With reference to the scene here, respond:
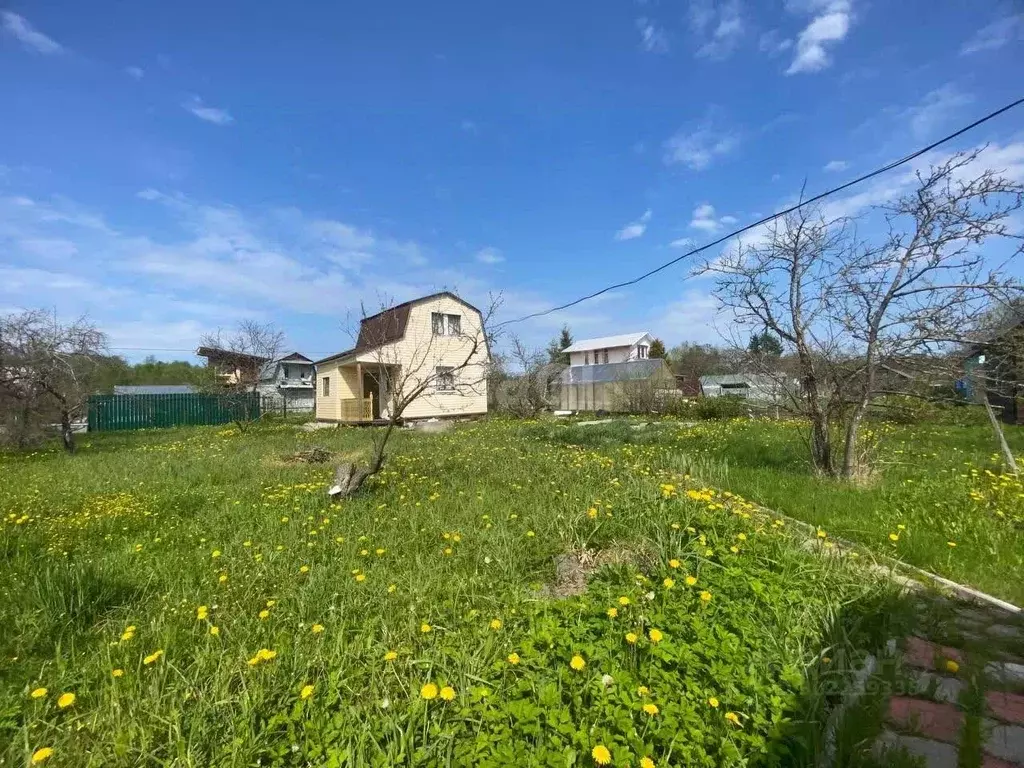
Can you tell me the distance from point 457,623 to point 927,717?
2.10 m

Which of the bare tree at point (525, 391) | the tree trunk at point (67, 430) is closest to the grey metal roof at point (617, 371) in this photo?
the bare tree at point (525, 391)

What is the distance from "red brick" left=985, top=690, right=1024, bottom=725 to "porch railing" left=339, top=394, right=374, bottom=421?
741 inches

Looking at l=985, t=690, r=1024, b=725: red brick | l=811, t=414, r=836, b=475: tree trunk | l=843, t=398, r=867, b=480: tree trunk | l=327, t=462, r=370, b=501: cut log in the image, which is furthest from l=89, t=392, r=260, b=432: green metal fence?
l=985, t=690, r=1024, b=725: red brick

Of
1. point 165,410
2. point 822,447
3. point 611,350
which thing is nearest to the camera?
point 822,447

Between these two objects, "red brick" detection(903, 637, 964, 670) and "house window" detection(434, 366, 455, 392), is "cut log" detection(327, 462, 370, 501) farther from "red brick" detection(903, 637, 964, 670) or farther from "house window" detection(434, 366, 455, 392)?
"red brick" detection(903, 637, 964, 670)

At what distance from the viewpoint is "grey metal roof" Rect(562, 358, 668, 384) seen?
22.3 meters

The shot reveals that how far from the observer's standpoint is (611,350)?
4206 cm

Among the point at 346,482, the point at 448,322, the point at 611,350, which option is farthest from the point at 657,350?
the point at 346,482

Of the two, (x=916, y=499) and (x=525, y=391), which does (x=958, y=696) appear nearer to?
(x=916, y=499)

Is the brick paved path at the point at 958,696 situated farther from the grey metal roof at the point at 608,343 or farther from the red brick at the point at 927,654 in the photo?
the grey metal roof at the point at 608,343

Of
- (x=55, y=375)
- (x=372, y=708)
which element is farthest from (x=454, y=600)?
(x=55, y=375)

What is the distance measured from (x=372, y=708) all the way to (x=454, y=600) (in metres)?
0.89

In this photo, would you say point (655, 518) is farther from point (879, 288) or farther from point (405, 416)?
point (405, 416)

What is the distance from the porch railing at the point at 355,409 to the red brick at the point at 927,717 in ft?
61.3
